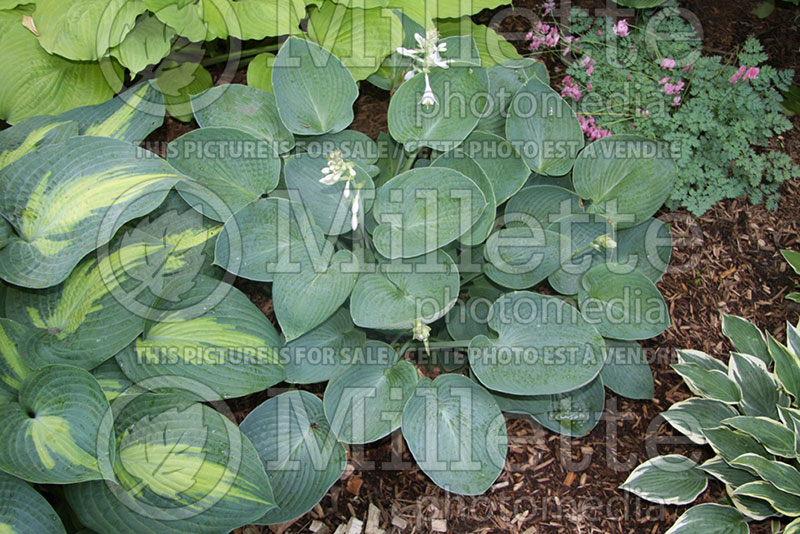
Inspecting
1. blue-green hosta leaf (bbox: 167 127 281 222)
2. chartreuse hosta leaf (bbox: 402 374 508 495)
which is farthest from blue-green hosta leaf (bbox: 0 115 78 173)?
chartreuse hosta leaf (bbox: 402 374 508 495)

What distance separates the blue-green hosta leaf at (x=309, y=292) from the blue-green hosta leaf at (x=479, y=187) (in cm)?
33

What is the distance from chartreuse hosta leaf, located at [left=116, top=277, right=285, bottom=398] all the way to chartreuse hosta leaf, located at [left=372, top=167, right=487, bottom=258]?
376 mm

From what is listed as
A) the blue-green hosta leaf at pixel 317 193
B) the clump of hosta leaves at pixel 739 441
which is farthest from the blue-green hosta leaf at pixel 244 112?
the clump of hosta leaves at pixel 739 441

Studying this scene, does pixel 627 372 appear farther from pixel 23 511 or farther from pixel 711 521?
pixel 23 511

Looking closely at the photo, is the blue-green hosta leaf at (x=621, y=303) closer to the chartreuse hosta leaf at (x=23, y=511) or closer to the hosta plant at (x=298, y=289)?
the hosta plant at (x=298, y=289)

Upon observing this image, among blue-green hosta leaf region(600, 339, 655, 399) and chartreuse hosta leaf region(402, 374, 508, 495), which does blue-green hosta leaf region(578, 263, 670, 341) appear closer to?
blue-green hosta leaf region(600, 339, 655, 399)

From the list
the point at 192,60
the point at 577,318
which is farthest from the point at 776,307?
the point at 192,60

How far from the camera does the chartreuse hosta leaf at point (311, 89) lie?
5.58ft

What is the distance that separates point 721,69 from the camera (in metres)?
2.16

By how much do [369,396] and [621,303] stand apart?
0.70 m

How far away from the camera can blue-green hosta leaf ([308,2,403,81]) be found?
6.30ft

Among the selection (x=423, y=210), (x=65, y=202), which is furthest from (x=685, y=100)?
(x=65, y=202)

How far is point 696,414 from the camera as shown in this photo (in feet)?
5.96

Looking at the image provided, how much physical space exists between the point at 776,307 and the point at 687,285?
30 cm
